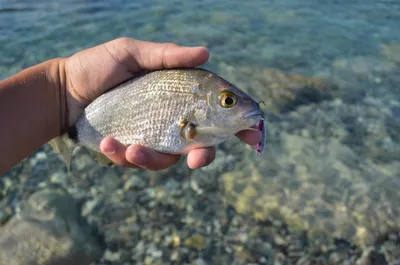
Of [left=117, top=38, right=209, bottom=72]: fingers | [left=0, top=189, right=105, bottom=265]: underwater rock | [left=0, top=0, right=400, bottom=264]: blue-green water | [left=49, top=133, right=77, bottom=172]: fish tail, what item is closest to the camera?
[left=117, top=38, right=209, bottom=72]: fingers

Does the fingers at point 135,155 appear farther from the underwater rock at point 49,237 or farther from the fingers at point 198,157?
the underwater rock at point 49,237

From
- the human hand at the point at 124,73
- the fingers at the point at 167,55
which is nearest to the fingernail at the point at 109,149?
the human hand at the point at 124,73

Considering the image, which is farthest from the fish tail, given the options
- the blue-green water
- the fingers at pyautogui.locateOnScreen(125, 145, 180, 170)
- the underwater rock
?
the blue-green water

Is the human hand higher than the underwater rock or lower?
higher

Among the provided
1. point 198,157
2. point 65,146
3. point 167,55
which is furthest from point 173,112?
point 65,146

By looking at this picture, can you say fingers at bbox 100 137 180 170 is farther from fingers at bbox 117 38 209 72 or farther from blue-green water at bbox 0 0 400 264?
blue-green water at bbox 0 0 400 264

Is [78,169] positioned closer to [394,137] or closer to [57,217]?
[57,217]

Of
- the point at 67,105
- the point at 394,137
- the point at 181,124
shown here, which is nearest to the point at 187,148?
the point at 181,124
